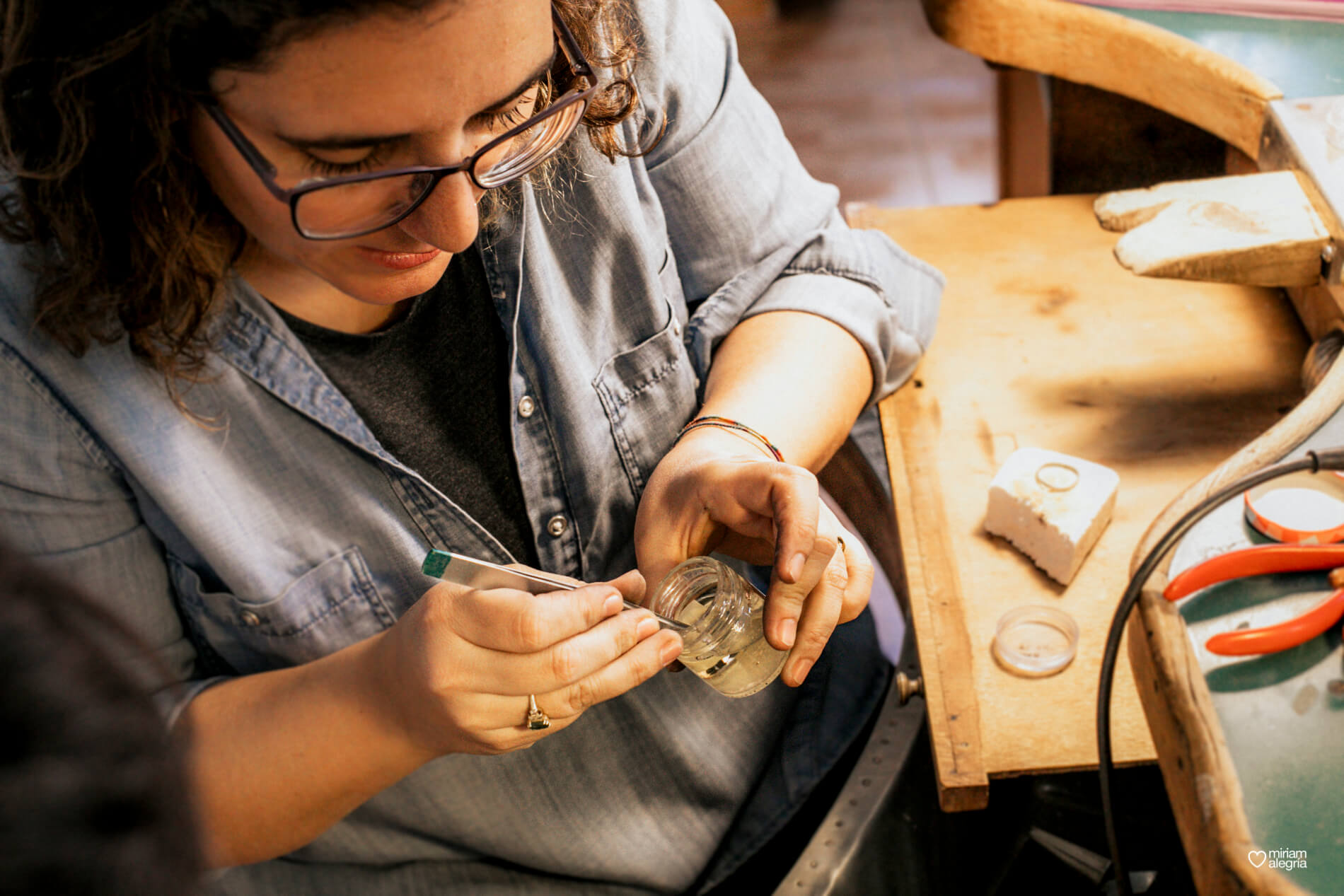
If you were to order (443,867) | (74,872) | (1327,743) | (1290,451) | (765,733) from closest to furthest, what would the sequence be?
(74,872) < (1327,743) < (1290,451) < (443,867) < (765,733)

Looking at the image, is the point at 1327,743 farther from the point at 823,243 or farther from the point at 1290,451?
the point at 823,243

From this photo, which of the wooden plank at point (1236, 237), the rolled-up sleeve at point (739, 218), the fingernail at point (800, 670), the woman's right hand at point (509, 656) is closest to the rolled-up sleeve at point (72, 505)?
the woman's right hand at point (509, 656)

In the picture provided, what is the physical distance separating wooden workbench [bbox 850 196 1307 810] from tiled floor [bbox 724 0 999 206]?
2081 millimetres

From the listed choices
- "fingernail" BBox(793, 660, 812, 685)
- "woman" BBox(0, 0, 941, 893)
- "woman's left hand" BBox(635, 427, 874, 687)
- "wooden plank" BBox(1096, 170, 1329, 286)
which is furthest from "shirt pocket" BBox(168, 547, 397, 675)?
"wooden plank" BBox(1096, 170, 1329, 286)

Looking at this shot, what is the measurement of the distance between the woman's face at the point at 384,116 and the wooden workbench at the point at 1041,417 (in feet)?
2.08

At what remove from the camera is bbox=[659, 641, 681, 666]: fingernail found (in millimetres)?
893

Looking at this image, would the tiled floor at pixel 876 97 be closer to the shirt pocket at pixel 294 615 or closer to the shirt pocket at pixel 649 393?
the shirt pocket at pixel 649 393

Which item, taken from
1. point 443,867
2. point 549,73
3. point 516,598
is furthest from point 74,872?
point 443,867

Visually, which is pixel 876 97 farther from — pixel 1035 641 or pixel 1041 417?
pixel 1035 641

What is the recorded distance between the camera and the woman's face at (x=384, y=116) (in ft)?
2.36

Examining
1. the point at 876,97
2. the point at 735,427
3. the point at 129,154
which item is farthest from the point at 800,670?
the point at 876,97

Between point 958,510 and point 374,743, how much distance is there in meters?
0.69

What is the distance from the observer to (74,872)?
264mm

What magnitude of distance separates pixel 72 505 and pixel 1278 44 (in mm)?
1610
